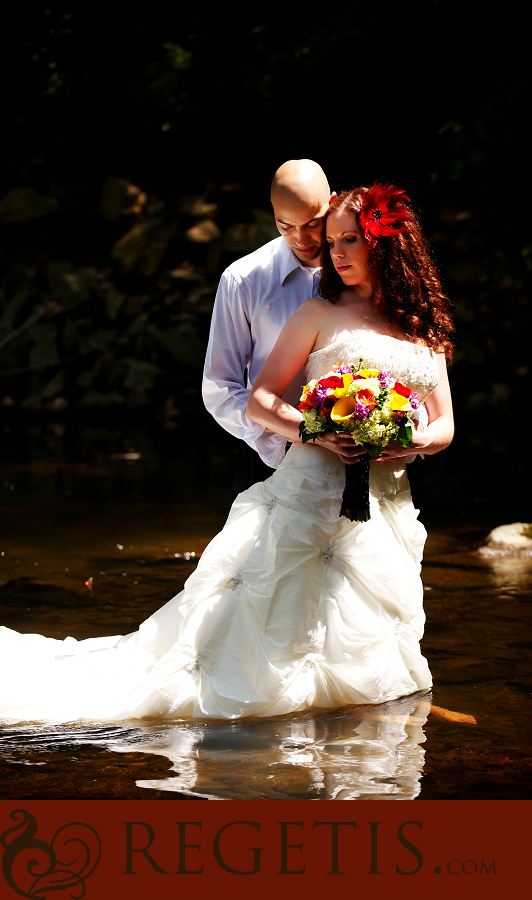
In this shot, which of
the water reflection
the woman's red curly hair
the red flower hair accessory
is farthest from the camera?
the woman's red curly hair

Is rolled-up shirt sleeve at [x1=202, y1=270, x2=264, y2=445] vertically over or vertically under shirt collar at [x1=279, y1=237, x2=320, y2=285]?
under

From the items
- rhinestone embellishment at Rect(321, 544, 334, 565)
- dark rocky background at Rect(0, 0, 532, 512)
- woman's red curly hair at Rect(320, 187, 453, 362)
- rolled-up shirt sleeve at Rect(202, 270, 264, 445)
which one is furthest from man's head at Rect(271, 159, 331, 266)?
dark rocky background at Rect(0, 0, 532, 512)

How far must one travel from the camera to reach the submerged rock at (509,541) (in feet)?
22.8

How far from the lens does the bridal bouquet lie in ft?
11.4

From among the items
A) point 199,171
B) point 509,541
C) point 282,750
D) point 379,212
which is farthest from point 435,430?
point 199,171

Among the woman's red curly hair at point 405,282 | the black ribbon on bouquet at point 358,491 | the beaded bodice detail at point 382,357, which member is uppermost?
the woman's red curly hair at point 405,282

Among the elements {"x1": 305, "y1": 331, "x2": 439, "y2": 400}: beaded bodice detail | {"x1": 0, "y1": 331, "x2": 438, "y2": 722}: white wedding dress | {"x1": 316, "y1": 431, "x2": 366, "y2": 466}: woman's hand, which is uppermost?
{"x1": 305, "y1": 331, "x2": 439, "y2": 400}: beaded bodice detail

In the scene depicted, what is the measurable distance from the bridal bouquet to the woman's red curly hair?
1.29 ft

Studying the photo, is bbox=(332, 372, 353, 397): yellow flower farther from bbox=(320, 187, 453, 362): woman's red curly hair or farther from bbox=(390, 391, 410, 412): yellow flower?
bbox=(320, 187, 453, 362): woman's red curly hair

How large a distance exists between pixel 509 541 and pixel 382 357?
3.67 metres

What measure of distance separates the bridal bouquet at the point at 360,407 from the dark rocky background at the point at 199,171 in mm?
9867

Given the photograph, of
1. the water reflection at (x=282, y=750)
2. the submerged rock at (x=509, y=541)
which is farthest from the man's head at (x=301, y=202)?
the submerged rock at (x=509, y=541)

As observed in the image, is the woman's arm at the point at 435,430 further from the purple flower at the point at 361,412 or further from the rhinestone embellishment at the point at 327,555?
the rhinestone embellishment at the point at 327,555

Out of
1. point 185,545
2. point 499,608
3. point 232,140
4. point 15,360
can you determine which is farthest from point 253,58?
point 499,608
